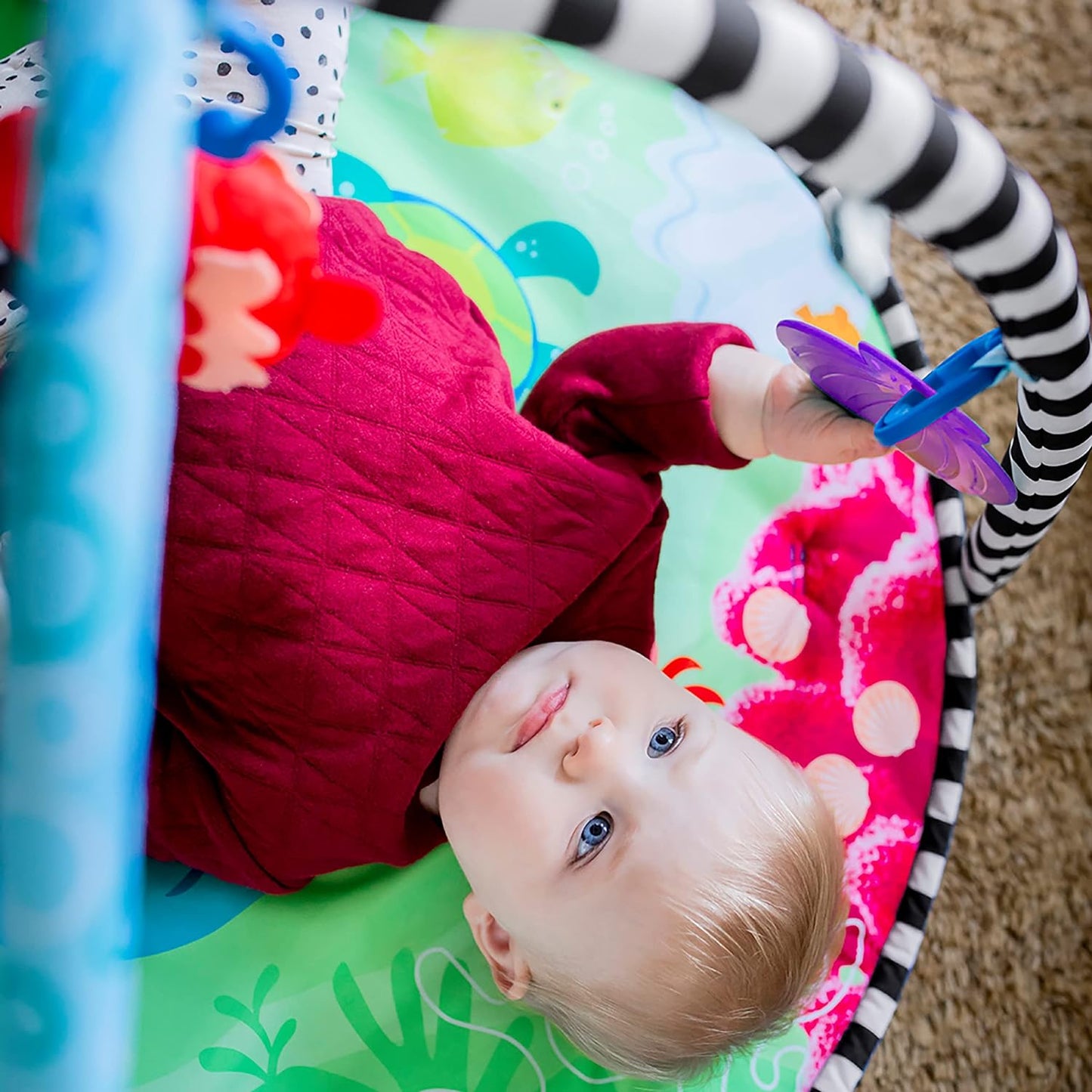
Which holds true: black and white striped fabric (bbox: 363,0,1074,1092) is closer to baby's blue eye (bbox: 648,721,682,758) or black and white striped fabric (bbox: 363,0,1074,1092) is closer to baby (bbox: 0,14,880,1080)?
baby (bbox: 0,14,880,1080)

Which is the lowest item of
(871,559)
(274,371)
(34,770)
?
(871,559)

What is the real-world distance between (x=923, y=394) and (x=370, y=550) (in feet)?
1.03

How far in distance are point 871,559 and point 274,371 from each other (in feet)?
1.67

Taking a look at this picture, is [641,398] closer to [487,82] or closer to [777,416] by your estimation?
[777,416]

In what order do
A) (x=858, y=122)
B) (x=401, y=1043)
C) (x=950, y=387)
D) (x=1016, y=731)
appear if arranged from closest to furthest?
(x=858, y=122), (x=950, y=387), (x=401, y=1043), (x=1016, y=731)

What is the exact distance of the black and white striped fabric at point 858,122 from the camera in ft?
1.27

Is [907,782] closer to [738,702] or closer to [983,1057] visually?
[738,702]

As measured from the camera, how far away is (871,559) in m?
0.94

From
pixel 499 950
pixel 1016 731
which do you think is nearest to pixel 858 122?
pixel 499 950

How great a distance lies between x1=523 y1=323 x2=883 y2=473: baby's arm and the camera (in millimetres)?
713

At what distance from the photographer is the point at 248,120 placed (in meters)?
0.36

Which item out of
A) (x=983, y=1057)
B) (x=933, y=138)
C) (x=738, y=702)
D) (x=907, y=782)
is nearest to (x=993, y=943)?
(x=983, y=1057)

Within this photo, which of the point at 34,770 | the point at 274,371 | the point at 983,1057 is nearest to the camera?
the point at 34,770

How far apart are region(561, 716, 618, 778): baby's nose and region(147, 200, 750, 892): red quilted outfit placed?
9 centimetres
